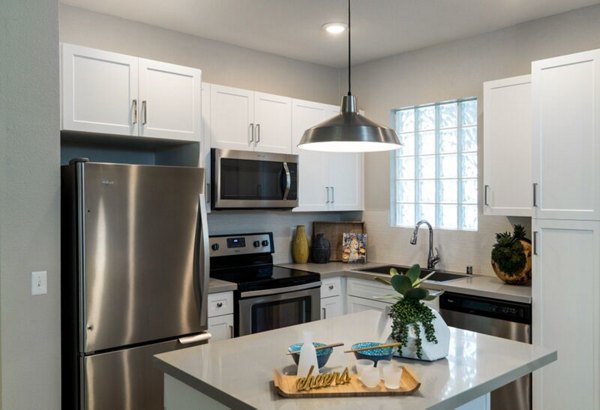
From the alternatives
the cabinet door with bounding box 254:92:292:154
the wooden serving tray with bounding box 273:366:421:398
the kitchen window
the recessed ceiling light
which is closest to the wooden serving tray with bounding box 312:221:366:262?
the kitchen window

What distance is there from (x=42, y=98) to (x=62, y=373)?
142 centimetres

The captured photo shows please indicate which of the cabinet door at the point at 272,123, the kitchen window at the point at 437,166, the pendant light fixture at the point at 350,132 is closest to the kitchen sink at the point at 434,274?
the kitchen window at the point at 437,166

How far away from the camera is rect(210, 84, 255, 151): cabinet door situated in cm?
348

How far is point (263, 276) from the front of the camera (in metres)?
3.58

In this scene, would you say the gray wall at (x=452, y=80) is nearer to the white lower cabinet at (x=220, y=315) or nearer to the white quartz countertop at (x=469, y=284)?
the white quartz countertop at (x=469, y=284)

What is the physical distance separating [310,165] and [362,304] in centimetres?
118

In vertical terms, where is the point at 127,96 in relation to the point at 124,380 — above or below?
above

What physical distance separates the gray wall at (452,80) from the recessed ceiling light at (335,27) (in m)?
0.83

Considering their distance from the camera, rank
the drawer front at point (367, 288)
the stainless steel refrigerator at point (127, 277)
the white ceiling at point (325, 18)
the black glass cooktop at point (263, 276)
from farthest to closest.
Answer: the drawer front at point (367, 288)
the black glass cooktop at point (263, 276)
the white ceiling at point (325, 18)
the stainless steel refrigerator at point (127, 277)

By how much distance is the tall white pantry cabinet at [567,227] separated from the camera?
8.91 ft

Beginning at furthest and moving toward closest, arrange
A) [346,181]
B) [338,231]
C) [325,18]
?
[338,231], [346,181], [325,18]

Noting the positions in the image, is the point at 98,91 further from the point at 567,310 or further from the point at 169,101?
the point at 567,310

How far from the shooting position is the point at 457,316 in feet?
10.5

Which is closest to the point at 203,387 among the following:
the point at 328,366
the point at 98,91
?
the point at 328,366
